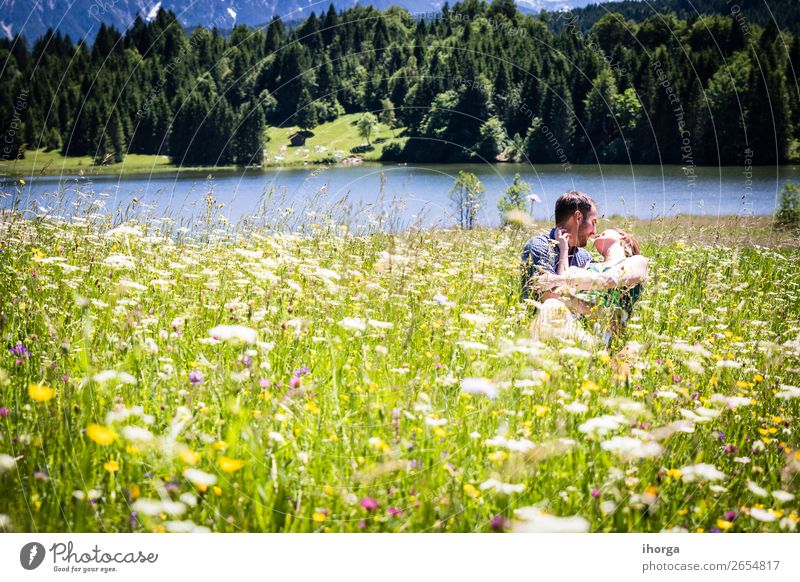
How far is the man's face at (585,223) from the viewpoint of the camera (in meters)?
3.89

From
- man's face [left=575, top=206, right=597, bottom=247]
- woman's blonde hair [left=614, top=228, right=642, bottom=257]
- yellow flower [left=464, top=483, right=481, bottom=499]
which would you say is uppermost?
man's face [left=575, top=206, right=597, bottom=247]

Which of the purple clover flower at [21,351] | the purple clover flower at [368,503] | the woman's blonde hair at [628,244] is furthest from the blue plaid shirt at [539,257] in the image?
the purple clover flower at [21,351]

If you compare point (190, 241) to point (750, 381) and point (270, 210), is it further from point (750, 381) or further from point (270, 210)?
point (750, 381)

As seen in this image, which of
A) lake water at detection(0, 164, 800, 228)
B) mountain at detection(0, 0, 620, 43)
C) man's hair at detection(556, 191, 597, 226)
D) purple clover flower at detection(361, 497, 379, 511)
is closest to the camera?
purple clover flower at detection(361, 497, 379, 511)

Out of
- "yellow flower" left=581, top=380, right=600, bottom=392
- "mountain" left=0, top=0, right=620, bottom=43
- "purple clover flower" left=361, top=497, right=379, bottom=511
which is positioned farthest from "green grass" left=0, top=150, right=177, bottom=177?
"yellow flower" left=581, top=380, right=600, bottom=392

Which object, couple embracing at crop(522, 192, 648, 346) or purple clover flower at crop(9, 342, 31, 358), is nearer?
purple clover flower at crop(9, 342, 31, 358)

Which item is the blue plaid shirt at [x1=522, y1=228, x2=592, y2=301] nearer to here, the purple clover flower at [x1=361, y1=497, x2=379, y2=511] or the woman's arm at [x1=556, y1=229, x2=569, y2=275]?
the woman's arm at [x1=556, y1=229, x2=569, y2=275]

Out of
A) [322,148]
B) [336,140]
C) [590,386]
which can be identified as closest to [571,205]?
[590,386]

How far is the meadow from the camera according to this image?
2033mm

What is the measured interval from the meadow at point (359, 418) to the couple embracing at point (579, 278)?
0.17 meters

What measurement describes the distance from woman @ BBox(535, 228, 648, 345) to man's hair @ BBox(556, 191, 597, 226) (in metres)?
0.16

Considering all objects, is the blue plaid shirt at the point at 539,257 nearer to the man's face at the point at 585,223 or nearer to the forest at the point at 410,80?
the man's face at the point at 585,223

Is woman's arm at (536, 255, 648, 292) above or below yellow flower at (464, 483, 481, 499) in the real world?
above
